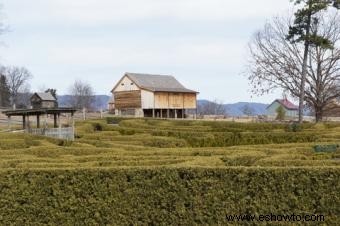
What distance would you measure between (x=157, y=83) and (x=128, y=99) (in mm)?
4768

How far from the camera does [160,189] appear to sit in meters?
10.9

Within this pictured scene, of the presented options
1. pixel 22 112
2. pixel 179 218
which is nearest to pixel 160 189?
pixel 179 218

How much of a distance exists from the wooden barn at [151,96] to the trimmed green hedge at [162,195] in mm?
49730

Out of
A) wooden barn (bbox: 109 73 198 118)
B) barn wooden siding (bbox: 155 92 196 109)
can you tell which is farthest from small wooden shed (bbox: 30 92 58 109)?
barn wooden siding (bbox: 155 92 196 109)

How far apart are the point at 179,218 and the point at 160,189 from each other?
83cm

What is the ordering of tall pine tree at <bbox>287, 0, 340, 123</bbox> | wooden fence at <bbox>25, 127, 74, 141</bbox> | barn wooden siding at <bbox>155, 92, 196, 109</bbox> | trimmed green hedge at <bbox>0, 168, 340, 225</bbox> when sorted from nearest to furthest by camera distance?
1. trimmed green hedge at <bbox>0, 168, 340, 225</bbox>
2. wooden fence at <bbox>25, 127, 74, 141</bbox>
3. tall pine tree at <bbox>287, 0, 340, 123</bbox>
4. barn wooden siding at <bbox>155, 92, 196, 109</bbox>

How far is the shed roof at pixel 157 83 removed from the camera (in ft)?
205

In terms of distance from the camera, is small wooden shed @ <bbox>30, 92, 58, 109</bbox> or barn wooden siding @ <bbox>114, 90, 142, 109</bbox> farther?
barn wooden siding @ <bbox>114, 90, 142, 109</bbox>

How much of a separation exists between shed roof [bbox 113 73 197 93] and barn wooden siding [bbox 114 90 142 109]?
161 cm

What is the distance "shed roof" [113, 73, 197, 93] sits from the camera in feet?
205

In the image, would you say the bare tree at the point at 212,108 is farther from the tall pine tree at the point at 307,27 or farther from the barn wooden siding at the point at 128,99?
the tall pine tree at the point at 307,27

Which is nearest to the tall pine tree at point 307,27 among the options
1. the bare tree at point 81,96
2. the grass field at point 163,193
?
the grass field at point 163,193

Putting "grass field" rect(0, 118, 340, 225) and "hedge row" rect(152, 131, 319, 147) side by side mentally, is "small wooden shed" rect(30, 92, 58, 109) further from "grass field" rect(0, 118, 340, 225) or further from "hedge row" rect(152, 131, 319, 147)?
"grass field" rect(0, 118, 340, 225)

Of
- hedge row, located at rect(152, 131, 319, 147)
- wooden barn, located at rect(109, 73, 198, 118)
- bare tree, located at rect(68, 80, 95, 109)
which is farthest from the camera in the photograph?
bare tree, located at rect(68, 80, 95, 109)
